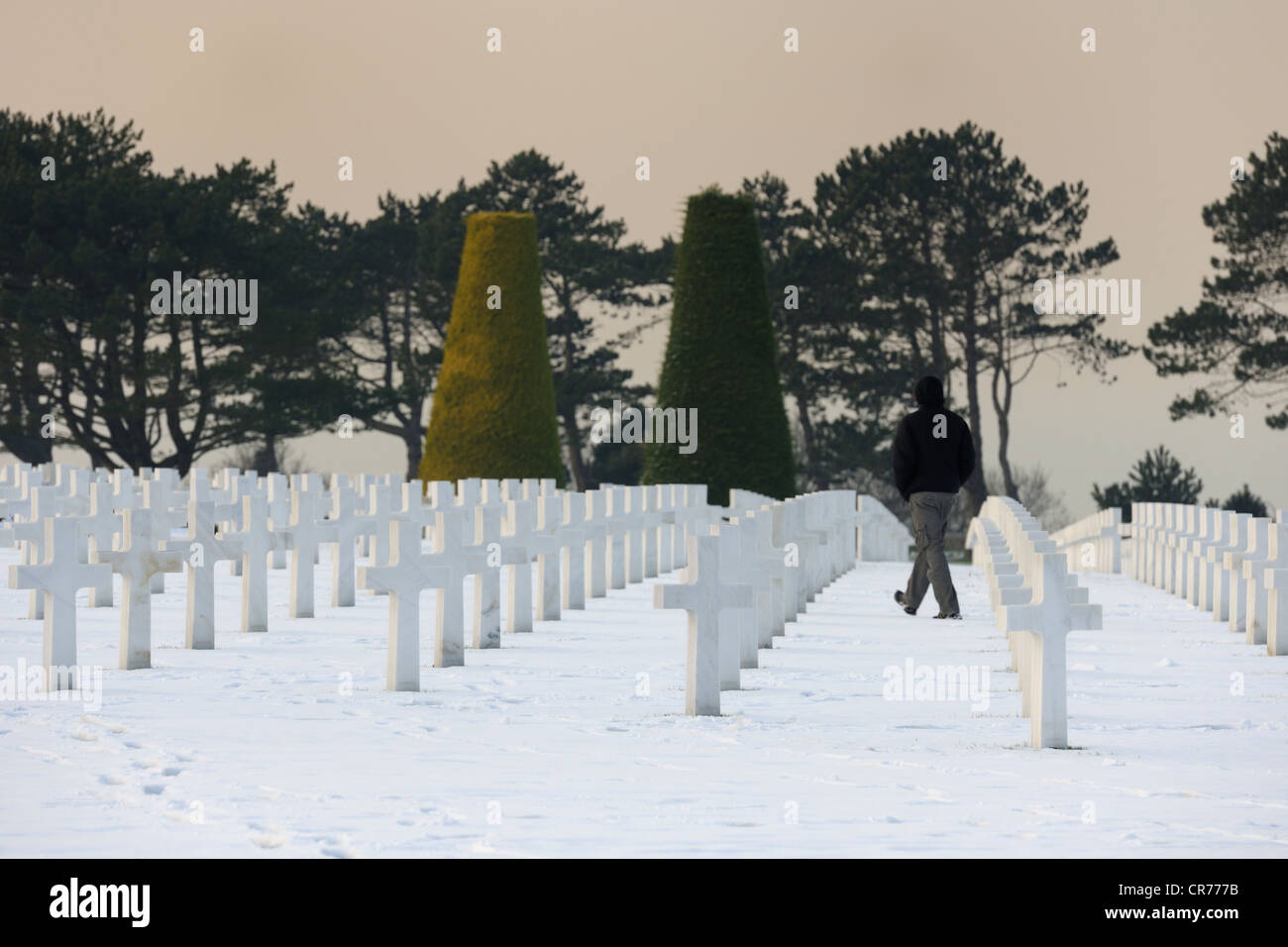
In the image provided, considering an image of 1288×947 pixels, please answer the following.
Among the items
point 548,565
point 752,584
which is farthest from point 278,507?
point 752,584

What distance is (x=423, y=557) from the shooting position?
10500 millimetres

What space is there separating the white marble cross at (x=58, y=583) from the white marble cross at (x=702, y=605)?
3.38 metres

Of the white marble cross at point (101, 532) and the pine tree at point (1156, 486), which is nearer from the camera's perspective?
the white marble cross at point (101, 532)

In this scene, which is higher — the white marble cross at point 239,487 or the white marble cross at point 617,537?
the white marble cross at point 239,487

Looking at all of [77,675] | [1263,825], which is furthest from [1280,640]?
[77,675]

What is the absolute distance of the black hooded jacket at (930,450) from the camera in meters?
15.0

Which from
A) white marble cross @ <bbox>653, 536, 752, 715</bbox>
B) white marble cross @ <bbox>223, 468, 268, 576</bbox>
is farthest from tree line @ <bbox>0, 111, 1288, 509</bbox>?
white marble cross @ <bbox>653, 536, 752, 715</bbox>

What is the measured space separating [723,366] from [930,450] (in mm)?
16110

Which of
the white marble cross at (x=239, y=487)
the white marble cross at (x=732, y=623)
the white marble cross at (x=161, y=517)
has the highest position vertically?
the white marble cross at (x=239, y=487)

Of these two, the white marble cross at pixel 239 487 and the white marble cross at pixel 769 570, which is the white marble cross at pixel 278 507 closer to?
the white marble cross at pixel 239 487

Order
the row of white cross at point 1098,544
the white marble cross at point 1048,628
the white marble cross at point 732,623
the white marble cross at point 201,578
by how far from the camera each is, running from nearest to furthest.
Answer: the white marble cross at point 1048,628
the white marble cross at point 732,623
the white marble cross at point 201,578
the row of white cross at point 1098,544

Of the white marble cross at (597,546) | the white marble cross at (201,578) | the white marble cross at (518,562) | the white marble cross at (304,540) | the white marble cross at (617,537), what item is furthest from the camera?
the white marble cross at (617,537)

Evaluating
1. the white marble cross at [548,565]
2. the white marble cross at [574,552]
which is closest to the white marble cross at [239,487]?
the white marble cross at [574,552]
